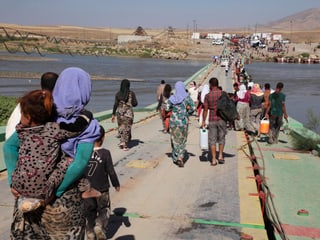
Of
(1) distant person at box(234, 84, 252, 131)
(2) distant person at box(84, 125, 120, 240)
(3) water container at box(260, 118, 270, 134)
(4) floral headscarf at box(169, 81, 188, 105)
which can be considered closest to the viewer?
(2) distant person at box(84, 125, 120, 240)

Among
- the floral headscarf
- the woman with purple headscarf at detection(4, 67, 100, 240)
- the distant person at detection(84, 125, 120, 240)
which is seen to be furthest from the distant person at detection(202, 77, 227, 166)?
the woman with purple headscarf at detection(4, 67, 100, 240)

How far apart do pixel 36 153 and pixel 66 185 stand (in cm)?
29

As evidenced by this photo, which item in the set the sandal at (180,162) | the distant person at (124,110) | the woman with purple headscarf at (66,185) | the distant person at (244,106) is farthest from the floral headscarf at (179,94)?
the woman with purple headscarf at (66,185)

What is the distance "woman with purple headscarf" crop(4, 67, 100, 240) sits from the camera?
3154 millimetres

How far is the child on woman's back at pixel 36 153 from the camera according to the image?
304 cm

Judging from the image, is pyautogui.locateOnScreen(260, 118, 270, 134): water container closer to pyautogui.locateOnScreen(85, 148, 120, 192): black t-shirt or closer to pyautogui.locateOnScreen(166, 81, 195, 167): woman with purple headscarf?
pyautogui.locateOnScreen(166, 81, 195, 167): woman with purple headscarf

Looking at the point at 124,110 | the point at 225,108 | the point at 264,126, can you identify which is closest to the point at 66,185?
the point at 225,108

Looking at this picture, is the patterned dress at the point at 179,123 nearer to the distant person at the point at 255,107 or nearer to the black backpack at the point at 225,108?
the black backpack at the point at 225,108

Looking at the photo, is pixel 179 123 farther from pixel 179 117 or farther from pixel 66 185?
pixel 66 185

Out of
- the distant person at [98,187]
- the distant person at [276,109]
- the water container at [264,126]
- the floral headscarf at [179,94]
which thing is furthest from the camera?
the water container at [264,126]

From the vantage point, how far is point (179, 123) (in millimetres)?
8961

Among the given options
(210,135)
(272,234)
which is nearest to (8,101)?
(210,135)

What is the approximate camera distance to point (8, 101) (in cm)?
1647

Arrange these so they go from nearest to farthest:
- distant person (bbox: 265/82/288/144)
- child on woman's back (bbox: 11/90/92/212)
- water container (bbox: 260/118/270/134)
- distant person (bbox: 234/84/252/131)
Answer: child on woman's back (bbox: 11/90/92/212)
distant person (bbox: 265/82/288/144)
water container (bbox: 260/118/270/134)
distant person (bbox: 234/84/252/131)
